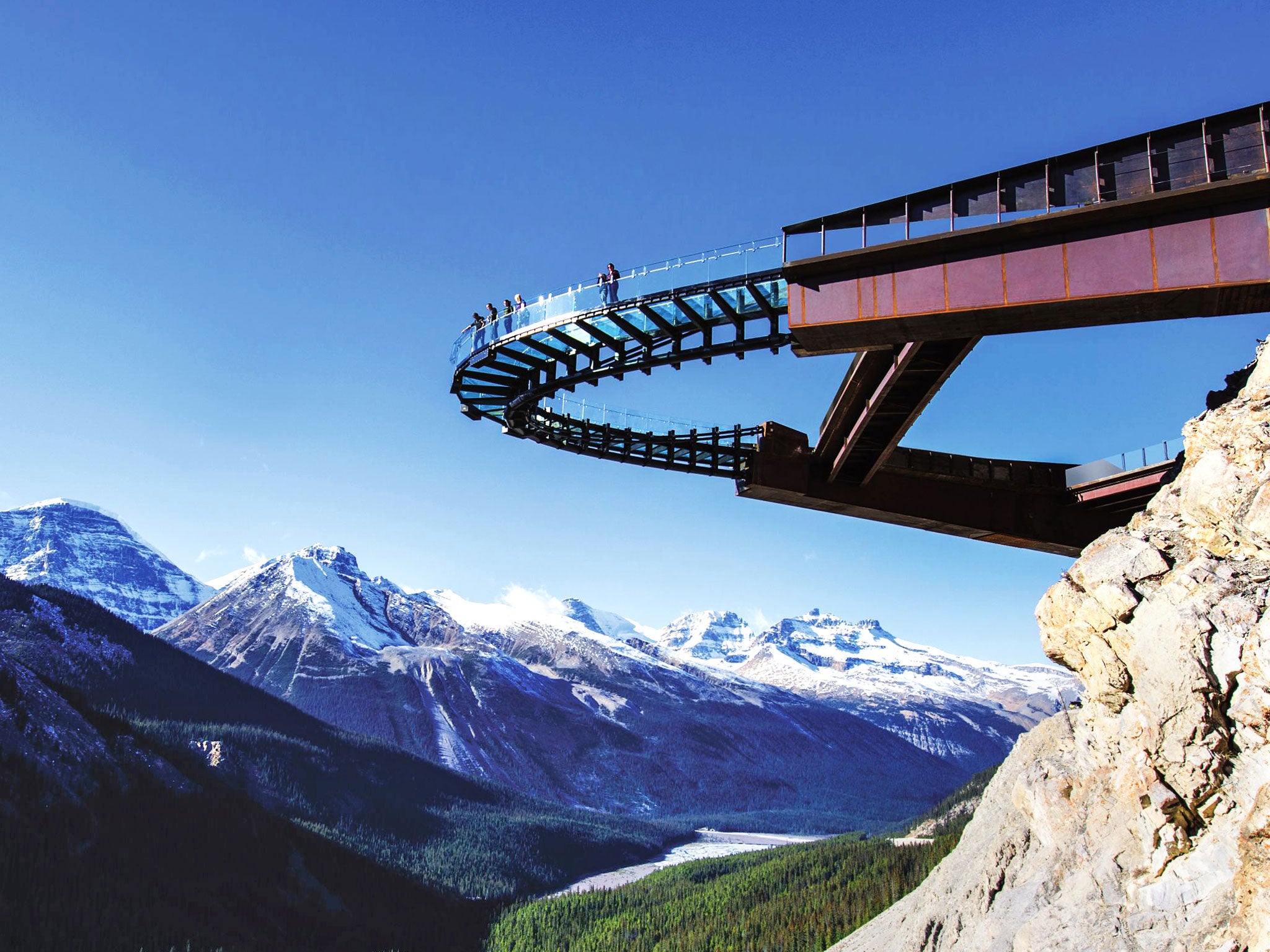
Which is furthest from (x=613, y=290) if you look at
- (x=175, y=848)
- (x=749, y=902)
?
(x=175, y=848)

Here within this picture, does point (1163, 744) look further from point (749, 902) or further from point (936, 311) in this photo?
point (749, 902)

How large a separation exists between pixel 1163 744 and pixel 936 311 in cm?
1032

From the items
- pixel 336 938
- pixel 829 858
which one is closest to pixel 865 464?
pixel 829 858

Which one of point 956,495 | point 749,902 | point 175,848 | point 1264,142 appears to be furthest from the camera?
point 175,848

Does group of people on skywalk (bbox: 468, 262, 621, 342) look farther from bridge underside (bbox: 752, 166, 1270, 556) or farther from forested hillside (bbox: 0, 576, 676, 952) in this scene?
forested hillside (bbox: 0, 576, 676, 952)

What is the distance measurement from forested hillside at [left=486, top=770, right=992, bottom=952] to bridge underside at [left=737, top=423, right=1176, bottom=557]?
64.7 meters

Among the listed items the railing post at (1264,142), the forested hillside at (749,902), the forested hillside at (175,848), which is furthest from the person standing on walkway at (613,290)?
the forested hillside at (175,848)

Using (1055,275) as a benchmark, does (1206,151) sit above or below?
above

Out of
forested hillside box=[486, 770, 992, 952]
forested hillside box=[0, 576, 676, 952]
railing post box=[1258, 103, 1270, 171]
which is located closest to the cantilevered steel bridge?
railing post box=[1258, 103, 1270, 171]

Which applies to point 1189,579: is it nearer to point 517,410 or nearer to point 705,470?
point 705,470

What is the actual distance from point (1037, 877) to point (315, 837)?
16531 cm

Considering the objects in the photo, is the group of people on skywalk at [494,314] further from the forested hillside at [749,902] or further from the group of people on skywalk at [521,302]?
the forested hillside at [749,902]

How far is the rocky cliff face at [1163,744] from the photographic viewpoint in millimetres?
18062

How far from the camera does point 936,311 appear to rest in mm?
21188
